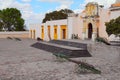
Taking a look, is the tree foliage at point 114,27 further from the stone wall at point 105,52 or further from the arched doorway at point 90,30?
the arched doorway at point 90,30

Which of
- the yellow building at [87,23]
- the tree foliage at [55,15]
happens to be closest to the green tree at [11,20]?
the tree foliage at [55,15]

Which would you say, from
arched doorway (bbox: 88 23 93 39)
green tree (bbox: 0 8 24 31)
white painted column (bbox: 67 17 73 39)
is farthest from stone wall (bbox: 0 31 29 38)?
arched doorway (bbox: 88 23 93 39)

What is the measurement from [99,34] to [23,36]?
78.2 ft

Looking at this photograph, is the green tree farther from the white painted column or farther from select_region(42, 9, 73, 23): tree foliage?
the white painted column

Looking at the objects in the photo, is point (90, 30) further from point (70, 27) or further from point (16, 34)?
point (16, 34)

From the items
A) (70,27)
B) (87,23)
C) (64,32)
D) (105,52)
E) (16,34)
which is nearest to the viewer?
(105,52)

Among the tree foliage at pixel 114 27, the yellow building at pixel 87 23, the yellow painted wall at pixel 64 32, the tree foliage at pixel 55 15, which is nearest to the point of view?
the tree foliage at pixel 114 27

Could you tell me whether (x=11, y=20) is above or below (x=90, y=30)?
above

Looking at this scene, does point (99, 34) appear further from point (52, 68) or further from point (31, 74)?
point (31, 74)

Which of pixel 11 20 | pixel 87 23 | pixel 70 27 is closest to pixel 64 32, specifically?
pixel 70 27

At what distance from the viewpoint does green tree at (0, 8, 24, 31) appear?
51.9 m

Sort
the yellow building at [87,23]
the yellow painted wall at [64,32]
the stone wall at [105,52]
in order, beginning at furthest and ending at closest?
1. the yellow painted wall at [64,32]
2. the yellow building at [87,23]
3. the stone wall at [105,52]

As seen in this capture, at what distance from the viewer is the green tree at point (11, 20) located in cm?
5191

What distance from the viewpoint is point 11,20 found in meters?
51.9
